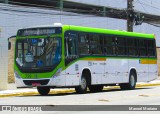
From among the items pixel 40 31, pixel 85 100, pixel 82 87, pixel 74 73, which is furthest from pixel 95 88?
pixel 85 100

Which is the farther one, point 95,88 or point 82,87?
point 95,88

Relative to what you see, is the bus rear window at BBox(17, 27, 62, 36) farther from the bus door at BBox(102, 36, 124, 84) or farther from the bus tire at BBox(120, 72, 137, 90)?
the bus tire at BBox(120, 72, 137, 90)

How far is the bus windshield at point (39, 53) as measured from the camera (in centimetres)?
2312

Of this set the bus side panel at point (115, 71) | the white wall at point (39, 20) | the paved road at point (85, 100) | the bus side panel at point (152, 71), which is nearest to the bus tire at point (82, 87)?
the bus side panel at point (115, 71)

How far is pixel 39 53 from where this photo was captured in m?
Answer: 23.3

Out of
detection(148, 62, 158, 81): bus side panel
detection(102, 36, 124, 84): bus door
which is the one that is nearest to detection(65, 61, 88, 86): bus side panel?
detection(102, 36, 124, 84): bus door

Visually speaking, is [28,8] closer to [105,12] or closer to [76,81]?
[105,12]

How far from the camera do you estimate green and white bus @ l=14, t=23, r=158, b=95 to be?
75.9ft

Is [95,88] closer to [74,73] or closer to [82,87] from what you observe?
[82,87]

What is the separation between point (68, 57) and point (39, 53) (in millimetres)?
1409

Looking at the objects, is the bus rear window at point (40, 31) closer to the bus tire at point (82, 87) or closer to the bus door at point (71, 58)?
the bus door at point (71, 58)

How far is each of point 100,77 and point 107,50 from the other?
1.57 metres

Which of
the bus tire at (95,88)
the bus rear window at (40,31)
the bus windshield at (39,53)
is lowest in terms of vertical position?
the bus tire at (95,88)

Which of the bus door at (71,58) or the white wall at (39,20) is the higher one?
the white wall at (39,20)
